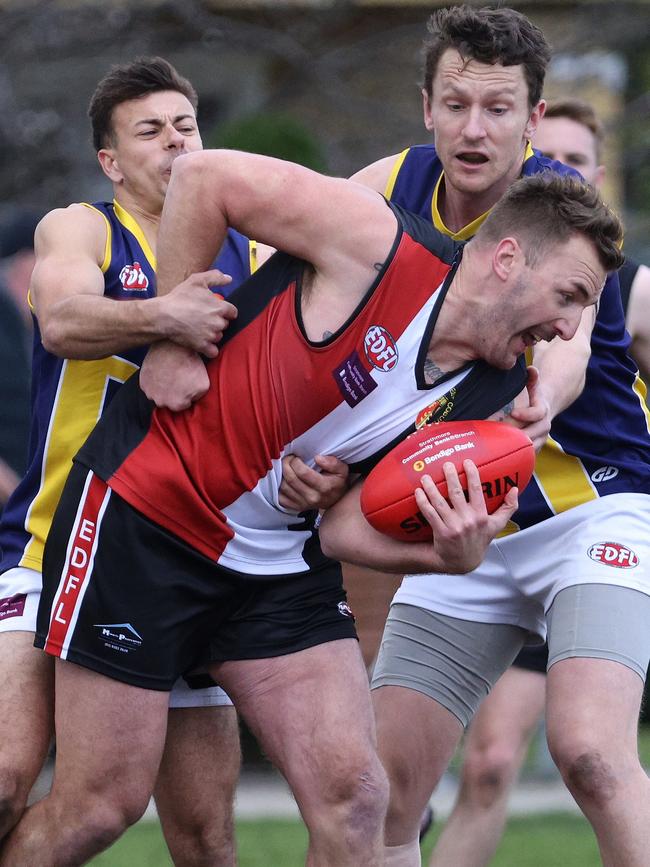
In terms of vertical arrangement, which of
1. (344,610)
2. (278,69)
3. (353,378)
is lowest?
(278,69)

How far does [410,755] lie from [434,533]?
3.41ft

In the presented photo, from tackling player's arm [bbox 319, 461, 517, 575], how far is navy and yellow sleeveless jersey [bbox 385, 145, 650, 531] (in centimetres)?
75

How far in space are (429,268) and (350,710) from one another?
123 centimetres

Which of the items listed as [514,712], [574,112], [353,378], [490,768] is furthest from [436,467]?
[574,112]

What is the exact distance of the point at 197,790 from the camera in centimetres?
454

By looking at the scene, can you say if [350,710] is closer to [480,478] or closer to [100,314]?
[480,478]

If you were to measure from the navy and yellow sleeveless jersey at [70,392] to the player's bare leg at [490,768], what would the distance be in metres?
1.97

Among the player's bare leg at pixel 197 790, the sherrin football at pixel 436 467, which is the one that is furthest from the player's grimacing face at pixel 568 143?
the player's bare leg at pixel 197 790

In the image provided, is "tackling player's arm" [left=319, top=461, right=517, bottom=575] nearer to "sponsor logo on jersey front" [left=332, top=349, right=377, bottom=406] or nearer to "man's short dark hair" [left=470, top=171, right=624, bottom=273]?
"sponsor logo on jersey front" [left=332, top=349, right=377, bottom=406]

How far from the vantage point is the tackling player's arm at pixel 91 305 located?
388 cm

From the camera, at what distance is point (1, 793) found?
4113 millimetres

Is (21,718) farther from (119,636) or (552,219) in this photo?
(552,219)

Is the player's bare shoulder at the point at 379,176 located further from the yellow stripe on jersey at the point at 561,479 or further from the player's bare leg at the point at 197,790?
the player's bare leg at the point at 197,790

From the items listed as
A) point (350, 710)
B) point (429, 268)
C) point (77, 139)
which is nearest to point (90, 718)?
point (350, 710)
